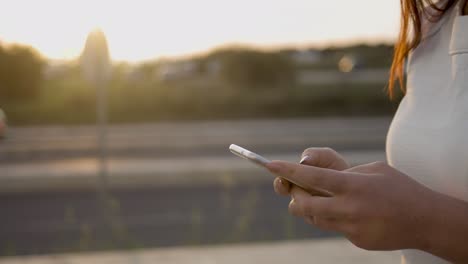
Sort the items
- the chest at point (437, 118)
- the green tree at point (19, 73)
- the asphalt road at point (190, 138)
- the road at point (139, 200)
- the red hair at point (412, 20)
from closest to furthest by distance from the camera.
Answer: the chest at point (437, 118), the red hair at point (412, 20), the road at point (139, 200), the asphalt road at point (190, 138), the green tree at point (19, 73)

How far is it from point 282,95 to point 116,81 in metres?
7.17

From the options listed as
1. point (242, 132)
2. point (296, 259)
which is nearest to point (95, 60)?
point (296, 259)

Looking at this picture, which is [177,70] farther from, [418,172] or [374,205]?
[374,205]

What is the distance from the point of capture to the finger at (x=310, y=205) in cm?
97

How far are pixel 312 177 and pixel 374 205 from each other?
10 cm

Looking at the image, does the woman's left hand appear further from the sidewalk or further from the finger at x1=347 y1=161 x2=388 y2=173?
the sidewalk

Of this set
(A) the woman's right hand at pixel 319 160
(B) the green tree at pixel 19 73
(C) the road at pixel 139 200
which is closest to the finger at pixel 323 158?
(A) the woman's right hand at pixel 319 160

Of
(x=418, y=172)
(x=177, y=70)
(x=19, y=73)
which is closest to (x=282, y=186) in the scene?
(x=418, y=172)

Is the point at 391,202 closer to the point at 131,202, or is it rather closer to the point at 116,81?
the point at 131,202

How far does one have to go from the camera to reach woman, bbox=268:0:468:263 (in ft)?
3.12

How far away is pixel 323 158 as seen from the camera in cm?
125

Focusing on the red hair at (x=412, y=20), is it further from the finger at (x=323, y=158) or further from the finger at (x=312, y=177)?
the finger at (x=312, y=177)

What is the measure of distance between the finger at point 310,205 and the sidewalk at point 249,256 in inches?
156

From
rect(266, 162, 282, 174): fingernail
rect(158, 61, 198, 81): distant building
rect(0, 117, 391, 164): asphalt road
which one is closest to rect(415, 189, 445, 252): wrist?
rect(266, 162, 282, 174): fingernail
